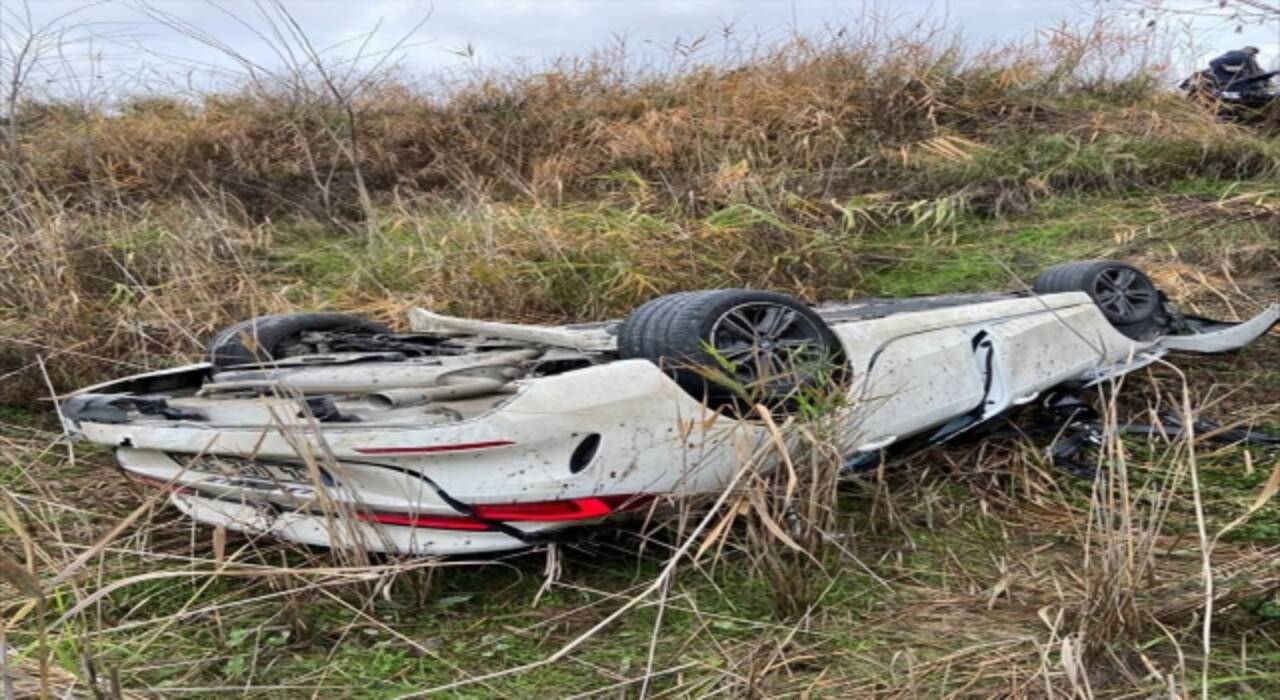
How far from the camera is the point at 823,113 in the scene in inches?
308

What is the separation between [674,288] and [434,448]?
123 inches

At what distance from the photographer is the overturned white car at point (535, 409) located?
2.26 m

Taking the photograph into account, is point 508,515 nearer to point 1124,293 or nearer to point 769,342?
point 769,342

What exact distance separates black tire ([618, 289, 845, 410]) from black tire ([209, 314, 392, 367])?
4.29 ft

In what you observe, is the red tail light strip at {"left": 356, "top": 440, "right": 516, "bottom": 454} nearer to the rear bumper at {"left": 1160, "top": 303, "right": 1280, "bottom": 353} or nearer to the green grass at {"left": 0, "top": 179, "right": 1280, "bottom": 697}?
the green grass at {"left": 0, "top": 179, "right": 1280, "bottom": 697}

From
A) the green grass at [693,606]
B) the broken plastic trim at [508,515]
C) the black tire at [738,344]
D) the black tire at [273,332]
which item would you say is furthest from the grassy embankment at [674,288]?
the black tire at [273,332]

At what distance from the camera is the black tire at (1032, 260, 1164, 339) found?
12.1 feet

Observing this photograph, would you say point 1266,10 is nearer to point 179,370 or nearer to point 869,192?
point 179,370

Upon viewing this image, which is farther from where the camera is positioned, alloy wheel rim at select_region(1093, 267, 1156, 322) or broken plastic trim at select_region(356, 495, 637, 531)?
alloy wheel rim at select_region(1093, 267, 1156, 322)

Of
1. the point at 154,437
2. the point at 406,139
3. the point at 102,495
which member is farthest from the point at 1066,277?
the point at 406,139

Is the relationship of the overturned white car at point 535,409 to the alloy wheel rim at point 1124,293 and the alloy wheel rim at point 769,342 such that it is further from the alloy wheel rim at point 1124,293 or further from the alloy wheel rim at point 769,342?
the alloy wheel rim at point 1124,293

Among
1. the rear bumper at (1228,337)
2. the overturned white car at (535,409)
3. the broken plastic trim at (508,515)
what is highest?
the overturned white car at (535,409)

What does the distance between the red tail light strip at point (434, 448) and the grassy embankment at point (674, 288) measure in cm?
28

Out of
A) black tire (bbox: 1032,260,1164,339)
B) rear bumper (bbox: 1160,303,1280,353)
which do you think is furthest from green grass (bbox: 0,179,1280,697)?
black tire (bbox: 1032,260,1164,339)
